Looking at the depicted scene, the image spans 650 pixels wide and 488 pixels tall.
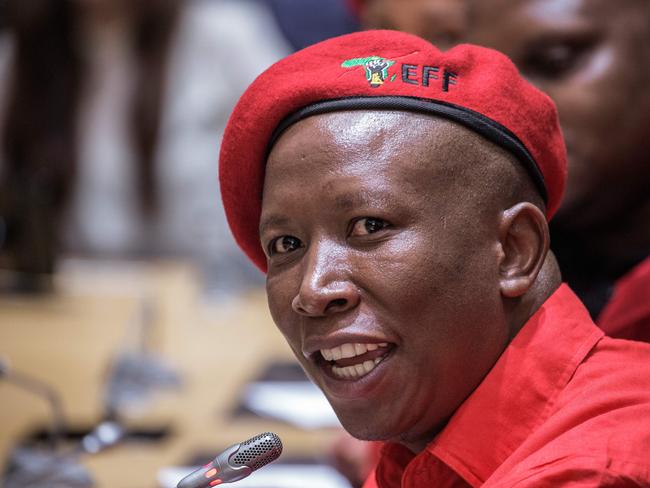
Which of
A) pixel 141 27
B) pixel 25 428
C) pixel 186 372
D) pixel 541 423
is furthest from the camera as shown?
pixel 141 27

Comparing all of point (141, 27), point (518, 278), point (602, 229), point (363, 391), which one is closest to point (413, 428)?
point (363, 391)

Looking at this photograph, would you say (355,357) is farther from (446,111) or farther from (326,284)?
(446,111)

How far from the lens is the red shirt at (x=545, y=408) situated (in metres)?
0.97

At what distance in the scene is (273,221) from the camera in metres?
1.12

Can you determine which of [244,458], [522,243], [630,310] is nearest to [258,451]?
[244,458]

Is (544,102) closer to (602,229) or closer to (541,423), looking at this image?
(541,423)

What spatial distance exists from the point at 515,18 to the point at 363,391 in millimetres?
877

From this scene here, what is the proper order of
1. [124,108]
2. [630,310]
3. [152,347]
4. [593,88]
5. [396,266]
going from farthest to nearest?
[124,108] → [152,347] → [593,88] → [630,310] → [396,266]

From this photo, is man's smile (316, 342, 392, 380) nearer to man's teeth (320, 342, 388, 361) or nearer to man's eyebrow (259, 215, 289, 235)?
man's teeth (320, 342, 388, 361)

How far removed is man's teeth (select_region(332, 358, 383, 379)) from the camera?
1061mm

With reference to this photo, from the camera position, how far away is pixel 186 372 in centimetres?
262

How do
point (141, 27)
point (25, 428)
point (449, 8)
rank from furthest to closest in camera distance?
point (141, 27)
point (25, 428)
point (449, 8)

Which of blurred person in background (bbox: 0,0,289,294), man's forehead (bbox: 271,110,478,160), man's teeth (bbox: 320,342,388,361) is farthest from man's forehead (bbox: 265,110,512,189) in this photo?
blurred person in background (bbox: 0,0,289,294)

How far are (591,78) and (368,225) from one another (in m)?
0.78
